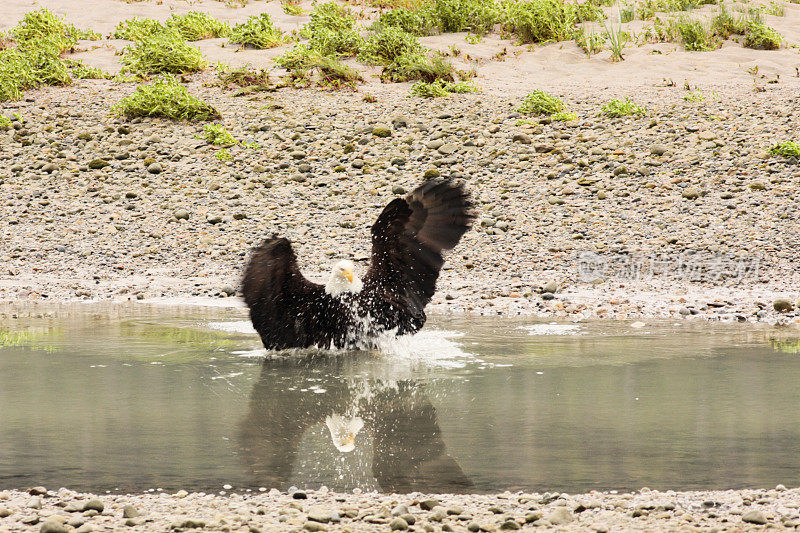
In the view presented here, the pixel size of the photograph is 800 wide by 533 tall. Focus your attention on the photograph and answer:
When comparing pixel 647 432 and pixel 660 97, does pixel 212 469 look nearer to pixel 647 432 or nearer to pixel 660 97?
pixel 647 432

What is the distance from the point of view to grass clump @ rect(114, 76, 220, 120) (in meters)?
15.8

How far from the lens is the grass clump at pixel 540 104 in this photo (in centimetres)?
1515

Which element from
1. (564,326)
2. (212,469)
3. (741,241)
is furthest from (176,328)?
(741,241)

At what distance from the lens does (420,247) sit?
7492 millimetres

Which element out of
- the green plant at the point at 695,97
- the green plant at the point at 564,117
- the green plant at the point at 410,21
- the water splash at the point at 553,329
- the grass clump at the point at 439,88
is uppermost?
the green plant at the point at 410,21

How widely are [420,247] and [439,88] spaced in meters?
8.89

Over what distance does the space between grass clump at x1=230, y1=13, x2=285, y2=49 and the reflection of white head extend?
47.6 ft

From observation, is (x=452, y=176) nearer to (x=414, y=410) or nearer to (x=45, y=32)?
(x=414, y=410)

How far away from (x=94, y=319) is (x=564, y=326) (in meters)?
4.29

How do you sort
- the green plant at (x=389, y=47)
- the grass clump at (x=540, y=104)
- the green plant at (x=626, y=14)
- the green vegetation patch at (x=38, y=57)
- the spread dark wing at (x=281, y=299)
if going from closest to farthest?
the spread dark wing at (x=281, y=299) < the grass clump at (x=540, y=104) < the green vegetation patch at (x=38, y=57) < the green plant at (x=389, y=47) < the green plant at (x=626, y=14)

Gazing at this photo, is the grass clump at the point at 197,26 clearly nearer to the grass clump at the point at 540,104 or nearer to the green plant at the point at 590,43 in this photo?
the green plant at the point at 590,43

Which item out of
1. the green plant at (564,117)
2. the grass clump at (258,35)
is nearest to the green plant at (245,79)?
the grass clump at (258,35)

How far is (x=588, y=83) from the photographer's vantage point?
16516 mm

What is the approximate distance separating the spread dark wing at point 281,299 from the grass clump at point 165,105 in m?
9.06
